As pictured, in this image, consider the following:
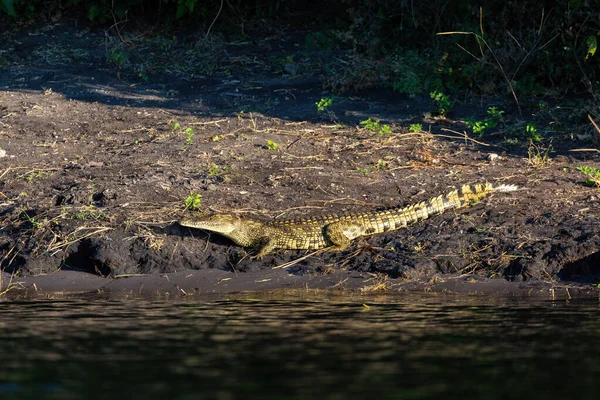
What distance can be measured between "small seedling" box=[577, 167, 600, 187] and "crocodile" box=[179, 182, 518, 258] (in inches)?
72.0

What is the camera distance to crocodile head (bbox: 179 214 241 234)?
8016 mm

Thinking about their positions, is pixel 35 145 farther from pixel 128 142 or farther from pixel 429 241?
pixel 429 241

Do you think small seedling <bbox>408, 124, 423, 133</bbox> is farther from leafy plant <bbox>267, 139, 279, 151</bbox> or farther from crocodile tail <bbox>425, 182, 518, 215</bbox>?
crocodile tail <bbox>425, 182, 518, 215</bbox>

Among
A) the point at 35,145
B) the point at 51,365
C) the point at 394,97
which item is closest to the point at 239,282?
the point at 51,365

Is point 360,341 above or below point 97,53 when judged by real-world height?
below

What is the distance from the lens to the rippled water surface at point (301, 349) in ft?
14.2

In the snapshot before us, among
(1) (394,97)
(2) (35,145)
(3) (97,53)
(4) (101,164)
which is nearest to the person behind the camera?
(4) (101,164)

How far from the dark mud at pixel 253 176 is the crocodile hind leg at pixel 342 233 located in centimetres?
9

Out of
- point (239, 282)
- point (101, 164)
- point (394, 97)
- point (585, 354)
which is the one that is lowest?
point (585, 354)

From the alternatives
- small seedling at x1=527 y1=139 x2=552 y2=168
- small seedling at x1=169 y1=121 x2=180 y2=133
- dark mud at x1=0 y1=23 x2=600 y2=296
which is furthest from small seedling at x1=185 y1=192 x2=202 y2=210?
small seedling at x1=527 y1=139 x2=552 y2=168

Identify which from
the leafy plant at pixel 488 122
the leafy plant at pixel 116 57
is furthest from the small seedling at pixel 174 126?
the leafy plant at pixel 488 122

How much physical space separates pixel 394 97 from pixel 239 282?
4689mm

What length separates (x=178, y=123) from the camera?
10.8m

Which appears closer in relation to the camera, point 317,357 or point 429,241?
point 317,357
